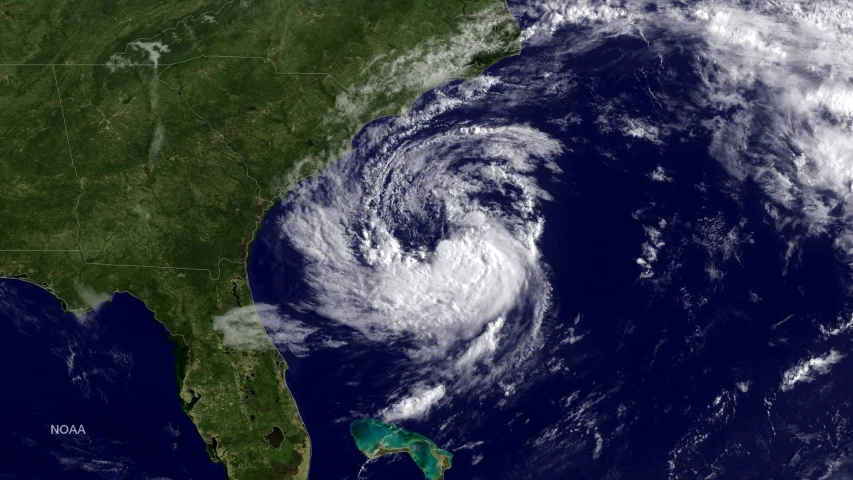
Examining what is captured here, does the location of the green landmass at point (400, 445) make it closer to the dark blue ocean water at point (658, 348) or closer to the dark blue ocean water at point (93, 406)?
the dark blue ocean water at point (658, 348)

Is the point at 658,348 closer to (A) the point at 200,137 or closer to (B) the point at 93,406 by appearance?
(A) the point at 200,137

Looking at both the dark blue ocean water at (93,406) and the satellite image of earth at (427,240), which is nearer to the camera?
the satellite image of earth at (427,240)

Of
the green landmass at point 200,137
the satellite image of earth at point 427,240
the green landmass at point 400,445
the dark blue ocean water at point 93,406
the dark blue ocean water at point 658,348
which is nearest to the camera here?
the dark blue ocean water at point 658,348

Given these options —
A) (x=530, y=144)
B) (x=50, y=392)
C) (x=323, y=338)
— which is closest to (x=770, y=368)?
(x=530, y=144)

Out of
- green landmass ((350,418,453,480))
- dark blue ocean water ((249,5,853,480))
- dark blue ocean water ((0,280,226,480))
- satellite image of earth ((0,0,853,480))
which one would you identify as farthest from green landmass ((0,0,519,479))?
dark blue ocean water ((249,5,853,480))

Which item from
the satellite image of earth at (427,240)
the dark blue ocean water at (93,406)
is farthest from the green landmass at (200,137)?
the dark blue ocean water at (93,406)

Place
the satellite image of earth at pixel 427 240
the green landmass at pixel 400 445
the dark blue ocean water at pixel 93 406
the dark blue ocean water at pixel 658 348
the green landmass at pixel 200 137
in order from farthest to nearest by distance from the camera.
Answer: the green landmass at pixel 200 137 < the dark blue ocean water at pixel 93 406 < the green landmass at pixel 400 445 < the satellite image of earth at pixel 427 240 < the dark blue ocean water at pixel 658 348

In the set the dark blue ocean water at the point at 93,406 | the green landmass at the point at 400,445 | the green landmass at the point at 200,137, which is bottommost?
the green landmass at the point at 400,445

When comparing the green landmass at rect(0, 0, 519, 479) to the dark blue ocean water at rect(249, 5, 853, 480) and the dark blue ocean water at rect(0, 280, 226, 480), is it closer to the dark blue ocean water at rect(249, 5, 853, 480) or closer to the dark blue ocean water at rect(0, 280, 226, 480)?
the dark blue ocean water at rect(0, 280, 226, 480)
